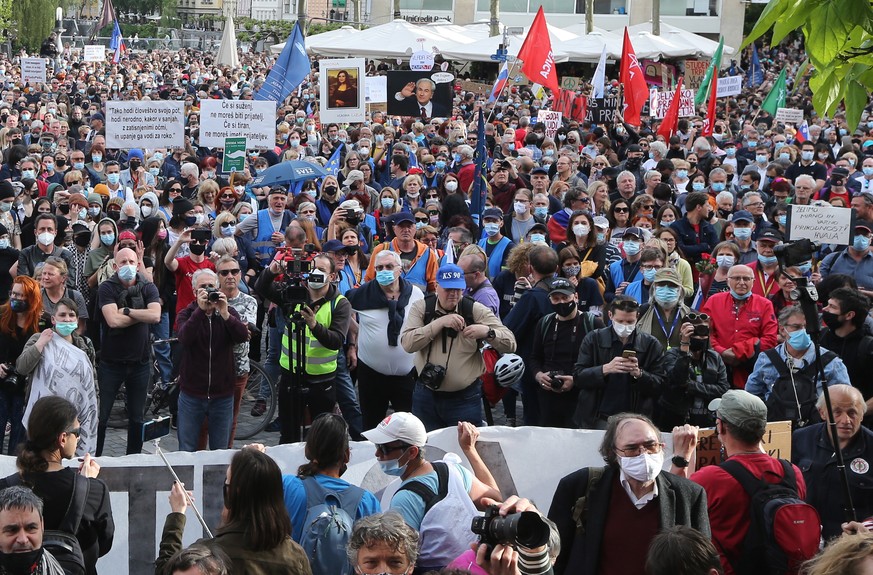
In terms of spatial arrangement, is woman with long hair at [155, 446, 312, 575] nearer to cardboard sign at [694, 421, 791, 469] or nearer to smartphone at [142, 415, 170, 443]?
cardboard sign at [694, 421, 791, 469]

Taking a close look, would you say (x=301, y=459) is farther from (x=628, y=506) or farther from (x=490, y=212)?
(x=490, y=212)

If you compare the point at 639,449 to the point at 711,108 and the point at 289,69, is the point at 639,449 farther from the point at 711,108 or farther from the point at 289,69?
the point at 711,108

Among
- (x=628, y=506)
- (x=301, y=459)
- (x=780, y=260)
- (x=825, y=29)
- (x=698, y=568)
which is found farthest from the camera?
(x=301, y=459)

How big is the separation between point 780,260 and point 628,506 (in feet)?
5.13

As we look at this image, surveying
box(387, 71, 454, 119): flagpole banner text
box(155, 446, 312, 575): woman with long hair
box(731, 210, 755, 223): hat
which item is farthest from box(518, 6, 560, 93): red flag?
box(155, 446, 312, 575): woman with long hair

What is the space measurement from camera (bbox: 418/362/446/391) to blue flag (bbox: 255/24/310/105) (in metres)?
9.66

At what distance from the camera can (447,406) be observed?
747 centimetres

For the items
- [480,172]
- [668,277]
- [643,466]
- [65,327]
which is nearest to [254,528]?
[643,466]

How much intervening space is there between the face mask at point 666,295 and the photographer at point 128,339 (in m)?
3.39

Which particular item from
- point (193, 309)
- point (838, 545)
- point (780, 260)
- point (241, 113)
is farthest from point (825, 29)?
point (241, 113)

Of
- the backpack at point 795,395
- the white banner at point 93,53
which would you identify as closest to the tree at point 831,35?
the backpack at point 795,395

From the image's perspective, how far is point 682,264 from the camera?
948 cm

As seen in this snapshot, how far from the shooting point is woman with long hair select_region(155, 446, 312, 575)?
14.0 ft

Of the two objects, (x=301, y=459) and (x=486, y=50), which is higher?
(x=486, y=50)
